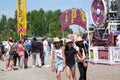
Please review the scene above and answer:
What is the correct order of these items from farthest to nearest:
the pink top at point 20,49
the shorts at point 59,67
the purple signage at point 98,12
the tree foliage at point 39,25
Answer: the tree foliage at point 39,25, the purple signage at point 98,12, the pink top at point 20,49, the shorts at point 59,67

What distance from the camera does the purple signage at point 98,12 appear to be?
24719 millimetres

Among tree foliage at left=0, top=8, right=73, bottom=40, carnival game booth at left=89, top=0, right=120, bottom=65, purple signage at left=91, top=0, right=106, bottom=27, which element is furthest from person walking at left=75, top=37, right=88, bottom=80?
tree foliage at left=0, top=8, right=73, bottom=40

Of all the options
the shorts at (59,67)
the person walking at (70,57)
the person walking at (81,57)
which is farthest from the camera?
the shorts at (59,67)

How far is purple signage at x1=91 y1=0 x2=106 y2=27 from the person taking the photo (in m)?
24.7

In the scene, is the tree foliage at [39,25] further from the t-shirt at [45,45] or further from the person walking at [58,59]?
the person walking at [58,59]

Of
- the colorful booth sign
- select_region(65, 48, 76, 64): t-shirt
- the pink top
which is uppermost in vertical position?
the colorful booth sign

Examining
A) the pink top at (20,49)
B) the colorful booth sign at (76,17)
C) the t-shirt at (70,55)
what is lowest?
the pink top at (20,49)

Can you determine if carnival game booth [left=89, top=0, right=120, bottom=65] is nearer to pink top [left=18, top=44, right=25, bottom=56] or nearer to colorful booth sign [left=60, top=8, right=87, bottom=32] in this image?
pink top [left=18, top=44, right=25, bottom=56]

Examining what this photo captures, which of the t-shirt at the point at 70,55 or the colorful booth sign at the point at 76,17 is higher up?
the colorful booth sign at the point at 76,17

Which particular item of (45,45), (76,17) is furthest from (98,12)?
(76,17)

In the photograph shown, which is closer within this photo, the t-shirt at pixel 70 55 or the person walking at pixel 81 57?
the t-shirt at pixel 70 55

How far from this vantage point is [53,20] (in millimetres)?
135375

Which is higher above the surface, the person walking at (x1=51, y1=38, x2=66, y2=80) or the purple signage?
the purple signage

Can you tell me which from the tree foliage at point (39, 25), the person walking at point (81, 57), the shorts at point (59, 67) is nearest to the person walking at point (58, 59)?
the shorts at point (59, 67)
